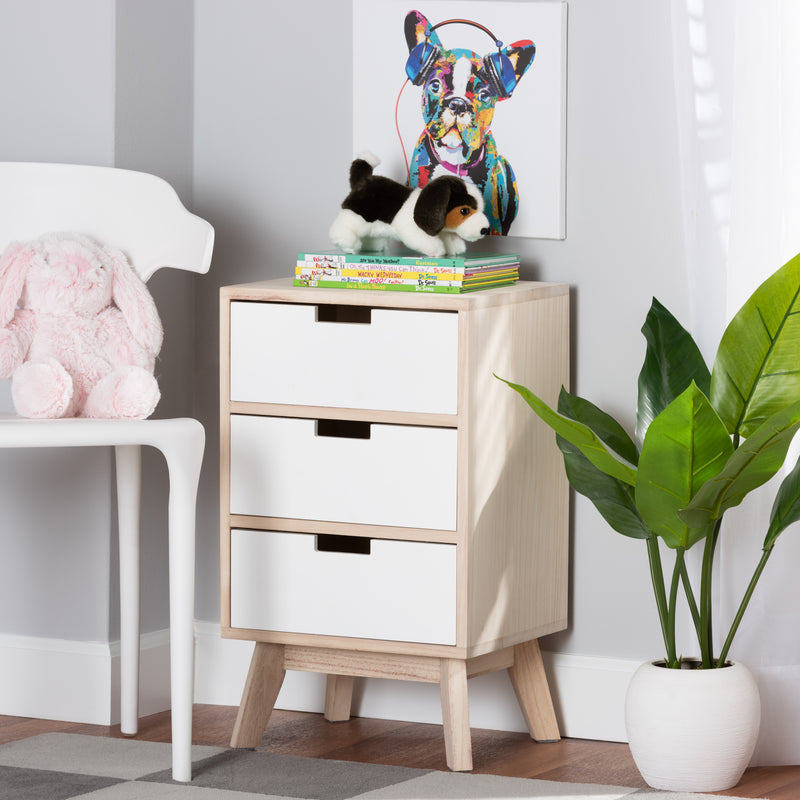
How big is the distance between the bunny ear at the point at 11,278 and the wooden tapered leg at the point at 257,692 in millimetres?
683

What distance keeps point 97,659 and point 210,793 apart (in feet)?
1.78

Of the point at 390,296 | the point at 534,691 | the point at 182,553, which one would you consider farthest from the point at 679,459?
the point at 182,553

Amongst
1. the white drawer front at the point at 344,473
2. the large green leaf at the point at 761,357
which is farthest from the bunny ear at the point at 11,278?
the large green leaf at the point at 761,357

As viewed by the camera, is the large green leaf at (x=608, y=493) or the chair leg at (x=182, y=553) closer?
the chair leg at (x=182, y=553)

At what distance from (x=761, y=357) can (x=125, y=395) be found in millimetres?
988

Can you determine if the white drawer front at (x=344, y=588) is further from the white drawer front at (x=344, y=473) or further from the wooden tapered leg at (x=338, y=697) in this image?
the wooden tapered leg at (x=338, y=697)

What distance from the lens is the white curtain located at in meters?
2.31

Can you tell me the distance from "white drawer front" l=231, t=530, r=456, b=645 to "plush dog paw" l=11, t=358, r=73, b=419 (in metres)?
0.36

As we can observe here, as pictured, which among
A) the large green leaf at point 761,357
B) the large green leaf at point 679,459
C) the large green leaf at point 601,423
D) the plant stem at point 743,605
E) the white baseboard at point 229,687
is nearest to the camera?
the large green leaf at point 679,459

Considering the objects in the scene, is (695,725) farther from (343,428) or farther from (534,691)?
(343,428)

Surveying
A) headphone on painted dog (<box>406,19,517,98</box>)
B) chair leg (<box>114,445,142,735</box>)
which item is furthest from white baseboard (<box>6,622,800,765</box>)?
headphone on painted dog (<box>406,19,517,98</box>)

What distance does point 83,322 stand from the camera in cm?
245

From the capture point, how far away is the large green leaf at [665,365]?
234 centimetres

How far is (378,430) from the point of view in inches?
91.0
